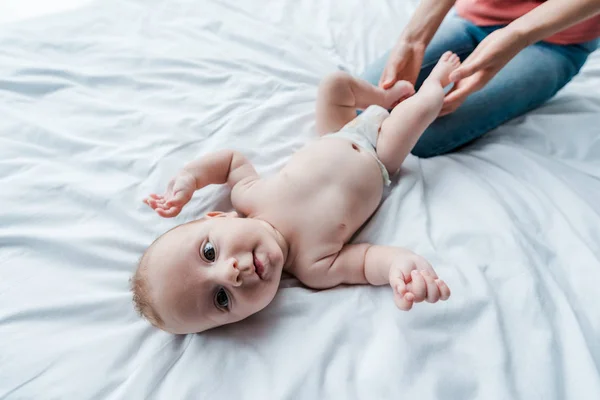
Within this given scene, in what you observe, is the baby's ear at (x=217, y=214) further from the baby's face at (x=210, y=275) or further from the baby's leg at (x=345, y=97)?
the baby's leg at (x=345, y=97)

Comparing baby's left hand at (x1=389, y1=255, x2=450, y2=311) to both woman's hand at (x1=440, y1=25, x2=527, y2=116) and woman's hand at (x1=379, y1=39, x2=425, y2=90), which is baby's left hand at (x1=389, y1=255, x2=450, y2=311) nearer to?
woman's hand at (x1=440, y1=25, x2=527, y2=116)

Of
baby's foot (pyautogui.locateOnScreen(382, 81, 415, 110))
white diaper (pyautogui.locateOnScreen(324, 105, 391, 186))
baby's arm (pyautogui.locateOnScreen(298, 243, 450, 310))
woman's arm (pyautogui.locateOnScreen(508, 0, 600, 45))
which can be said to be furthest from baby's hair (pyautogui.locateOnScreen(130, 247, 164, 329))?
woman's arm (pyautogui.locateOnScreen(508, 0, 600, 45))

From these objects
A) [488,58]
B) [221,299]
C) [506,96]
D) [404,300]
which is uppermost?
[488,58]

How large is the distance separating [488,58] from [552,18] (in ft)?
0.51

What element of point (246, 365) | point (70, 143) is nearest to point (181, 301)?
point (246, 365)

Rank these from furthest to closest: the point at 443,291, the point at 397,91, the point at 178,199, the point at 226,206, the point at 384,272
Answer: the point at 397,91 < the point at 226,206 < the point at 178,199 < the point at 384,272 < the point at 443,291

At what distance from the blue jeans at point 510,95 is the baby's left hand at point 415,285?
18.8 inches

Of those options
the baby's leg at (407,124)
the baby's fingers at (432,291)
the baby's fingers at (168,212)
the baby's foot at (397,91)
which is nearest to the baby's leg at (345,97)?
the baby's foot at (397,91)

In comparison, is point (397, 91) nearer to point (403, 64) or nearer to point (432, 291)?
point (403, 64)

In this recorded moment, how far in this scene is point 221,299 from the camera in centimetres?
76

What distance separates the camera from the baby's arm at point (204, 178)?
33.8 inches

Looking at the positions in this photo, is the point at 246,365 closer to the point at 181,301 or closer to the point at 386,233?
the point at 181,301

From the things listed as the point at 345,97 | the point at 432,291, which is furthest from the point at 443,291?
the point at 345,97

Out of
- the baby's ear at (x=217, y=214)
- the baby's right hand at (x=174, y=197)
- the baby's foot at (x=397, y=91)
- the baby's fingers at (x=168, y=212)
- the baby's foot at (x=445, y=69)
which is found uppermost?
the baby's foot at (x=445, y=69)
